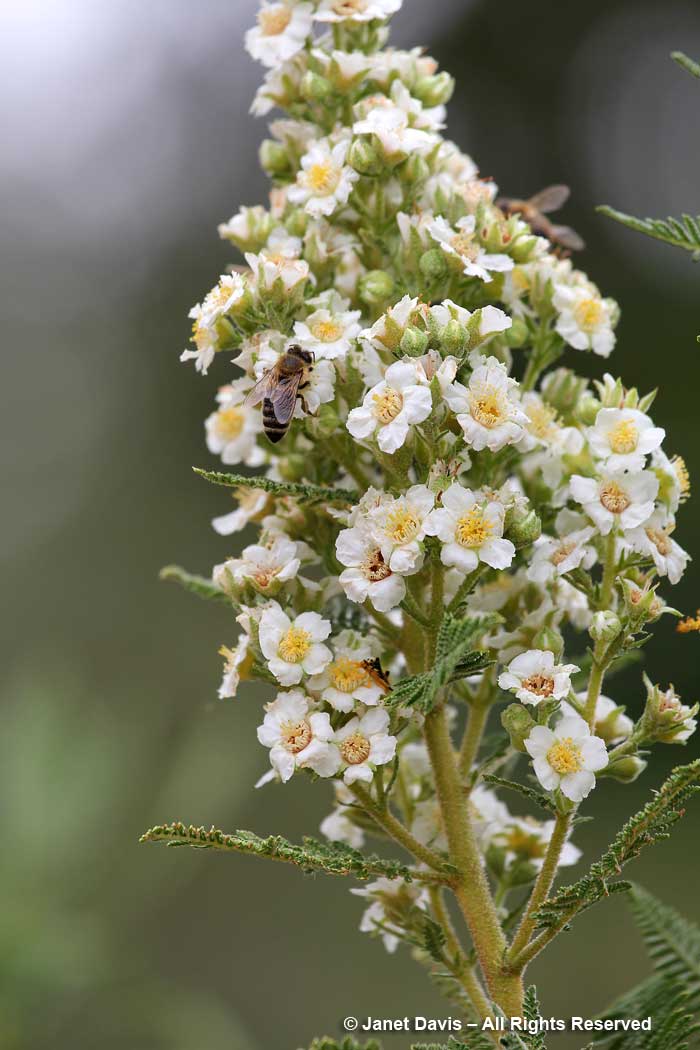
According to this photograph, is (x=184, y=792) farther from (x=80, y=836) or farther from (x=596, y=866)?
(x=596, y=866)

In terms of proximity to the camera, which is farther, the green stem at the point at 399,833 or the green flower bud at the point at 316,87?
the green flower bud at the point at 316,87

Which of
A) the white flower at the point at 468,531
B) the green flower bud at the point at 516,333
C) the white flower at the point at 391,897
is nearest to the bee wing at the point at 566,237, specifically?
the green flower bud at the point at 516,333

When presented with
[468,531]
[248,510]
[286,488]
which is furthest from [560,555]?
[248,510]

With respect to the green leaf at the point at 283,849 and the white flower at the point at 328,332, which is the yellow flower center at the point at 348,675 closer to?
the green leaf at the point at 283,849

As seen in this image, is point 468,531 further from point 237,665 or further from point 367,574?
point 237,665

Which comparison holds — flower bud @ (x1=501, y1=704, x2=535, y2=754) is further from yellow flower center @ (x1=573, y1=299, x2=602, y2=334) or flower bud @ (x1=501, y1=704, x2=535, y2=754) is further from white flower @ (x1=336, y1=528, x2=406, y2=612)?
yellow flower center @ (x1=573, y1=299, x2=602, y2=334)

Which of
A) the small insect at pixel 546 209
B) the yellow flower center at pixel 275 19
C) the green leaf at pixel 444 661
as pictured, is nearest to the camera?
the green leaf at pixel 444 661

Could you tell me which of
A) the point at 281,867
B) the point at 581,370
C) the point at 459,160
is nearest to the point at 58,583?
the point at 281,867
